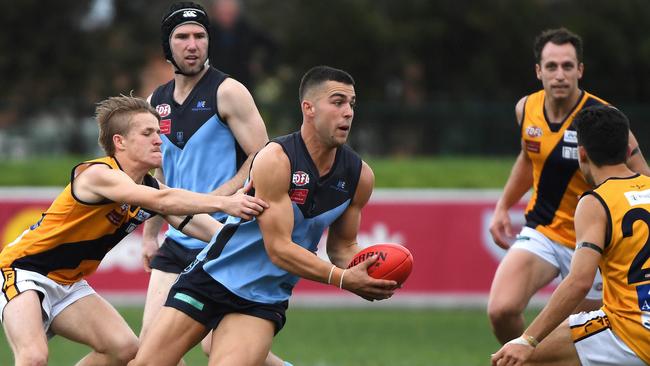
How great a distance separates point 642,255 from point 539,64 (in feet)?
8.24

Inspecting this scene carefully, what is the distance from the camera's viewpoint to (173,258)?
7.72 meters

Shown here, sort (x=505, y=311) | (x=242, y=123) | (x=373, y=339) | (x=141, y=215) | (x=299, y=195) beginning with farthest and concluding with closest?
(x=373, y=339), (x=505, y=311), (x=242, y=123), (x=141, y=215), (x=299, y=195)

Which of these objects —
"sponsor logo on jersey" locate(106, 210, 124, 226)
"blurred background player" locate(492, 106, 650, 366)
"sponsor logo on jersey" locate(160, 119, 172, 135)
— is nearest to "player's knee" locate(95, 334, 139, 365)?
"sponsor logo on jersey" locate(106, 210, 124, 226)

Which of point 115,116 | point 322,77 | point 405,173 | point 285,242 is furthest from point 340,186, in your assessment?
point 405,173

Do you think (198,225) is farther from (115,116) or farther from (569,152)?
(569,152)

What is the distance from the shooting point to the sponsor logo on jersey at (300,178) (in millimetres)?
6676

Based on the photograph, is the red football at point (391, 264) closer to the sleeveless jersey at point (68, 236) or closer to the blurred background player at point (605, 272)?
the blurred background player at point (605, 272)

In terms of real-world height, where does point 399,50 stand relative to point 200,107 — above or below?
below

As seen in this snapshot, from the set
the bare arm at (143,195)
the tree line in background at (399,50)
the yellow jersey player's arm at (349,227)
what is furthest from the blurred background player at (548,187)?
the tree line in background at (399,50)

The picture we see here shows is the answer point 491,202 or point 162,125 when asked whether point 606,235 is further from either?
point 491,202

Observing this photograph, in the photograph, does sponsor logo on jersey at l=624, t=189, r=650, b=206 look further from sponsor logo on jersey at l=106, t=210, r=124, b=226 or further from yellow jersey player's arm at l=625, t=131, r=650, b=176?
sponsor logo on jersey at l=106, t=210, r=124, b=226

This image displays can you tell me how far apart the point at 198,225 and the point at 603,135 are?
100 inches

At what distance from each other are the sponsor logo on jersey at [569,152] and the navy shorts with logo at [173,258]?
2640 mm

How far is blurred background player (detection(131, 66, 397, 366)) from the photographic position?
6.61 metres
